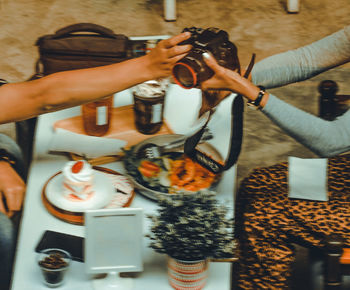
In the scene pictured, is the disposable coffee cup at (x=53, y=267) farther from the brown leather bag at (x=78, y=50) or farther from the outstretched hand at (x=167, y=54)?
the brown leather bag at (x=78, y=50)

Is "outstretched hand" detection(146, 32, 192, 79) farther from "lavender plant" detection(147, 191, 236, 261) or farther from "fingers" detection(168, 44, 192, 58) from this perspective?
"lavender plant" detection(147, 191, 236, 261)

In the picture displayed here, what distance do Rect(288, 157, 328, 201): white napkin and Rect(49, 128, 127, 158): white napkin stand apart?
0.54 meters

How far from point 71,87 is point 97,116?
18 centimetres

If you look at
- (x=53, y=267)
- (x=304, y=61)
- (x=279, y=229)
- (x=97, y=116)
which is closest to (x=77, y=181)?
(x=53, y=267)

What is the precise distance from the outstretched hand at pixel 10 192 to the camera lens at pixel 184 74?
0.63m

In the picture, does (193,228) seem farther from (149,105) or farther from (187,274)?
(149,105)

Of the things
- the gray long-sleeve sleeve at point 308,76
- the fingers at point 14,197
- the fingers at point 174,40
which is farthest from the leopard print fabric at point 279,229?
the fingers at point 14,197

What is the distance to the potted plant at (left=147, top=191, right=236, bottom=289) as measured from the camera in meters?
1.30

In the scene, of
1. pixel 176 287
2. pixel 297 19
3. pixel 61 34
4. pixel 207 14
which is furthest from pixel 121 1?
pixel 176 287

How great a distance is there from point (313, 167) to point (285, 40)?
1851 millimetres

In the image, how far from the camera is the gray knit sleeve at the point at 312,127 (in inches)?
68.7

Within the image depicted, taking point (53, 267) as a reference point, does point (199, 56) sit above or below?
above

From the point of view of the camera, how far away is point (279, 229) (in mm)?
1807

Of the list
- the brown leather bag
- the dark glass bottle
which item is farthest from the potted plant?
the brown leather bag
